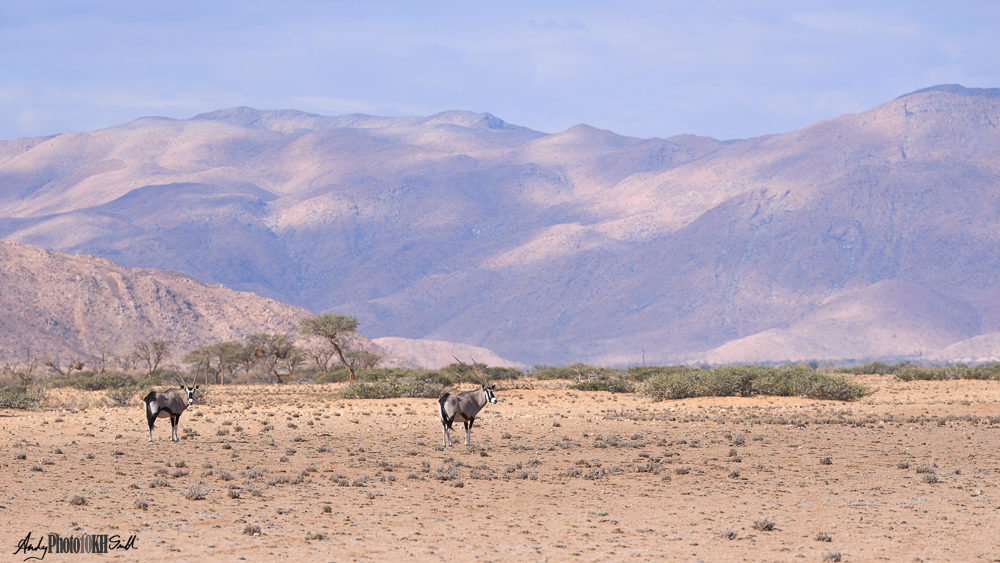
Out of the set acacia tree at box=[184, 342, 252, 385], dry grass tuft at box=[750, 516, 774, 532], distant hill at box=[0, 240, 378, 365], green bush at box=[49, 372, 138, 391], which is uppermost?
distant hill at box=[0, 240, 378, 365]

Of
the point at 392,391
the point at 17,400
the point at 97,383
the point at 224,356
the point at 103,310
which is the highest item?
the point at 103,310

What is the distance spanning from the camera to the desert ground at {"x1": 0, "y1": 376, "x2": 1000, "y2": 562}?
11.8 m

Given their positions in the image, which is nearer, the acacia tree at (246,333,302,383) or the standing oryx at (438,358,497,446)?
the standing oryx at (438,358,497,446)

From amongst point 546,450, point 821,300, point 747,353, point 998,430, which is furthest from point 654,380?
point 821,300

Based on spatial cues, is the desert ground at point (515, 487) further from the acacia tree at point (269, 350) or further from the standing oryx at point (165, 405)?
the acacia tree at point (269, 350)

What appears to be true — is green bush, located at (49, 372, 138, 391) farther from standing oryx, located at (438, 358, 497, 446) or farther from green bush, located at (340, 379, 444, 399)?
standing oryx, located at (438, 358, 497, 446)

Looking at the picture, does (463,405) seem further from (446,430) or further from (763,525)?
(763,525)

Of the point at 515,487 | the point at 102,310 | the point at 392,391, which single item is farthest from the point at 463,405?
the point at 102,310

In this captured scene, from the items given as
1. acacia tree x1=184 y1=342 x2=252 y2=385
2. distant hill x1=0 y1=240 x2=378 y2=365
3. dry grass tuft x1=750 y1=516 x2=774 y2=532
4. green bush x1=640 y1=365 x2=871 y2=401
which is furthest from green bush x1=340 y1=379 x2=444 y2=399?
distant hill x1=0 y1=240 x2=378 y2=365

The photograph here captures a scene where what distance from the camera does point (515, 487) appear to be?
52.5 ft

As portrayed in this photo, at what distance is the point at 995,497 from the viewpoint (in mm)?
15016

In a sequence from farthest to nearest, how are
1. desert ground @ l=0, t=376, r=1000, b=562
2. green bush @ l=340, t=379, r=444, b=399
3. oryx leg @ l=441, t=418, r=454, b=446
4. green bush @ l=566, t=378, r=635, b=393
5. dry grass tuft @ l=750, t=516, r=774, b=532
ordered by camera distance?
green bush @ l=566, t=378, r=635, b=393 → green bush @ l=340, t=379, r=444, b=399 → oryx leg @ l=441, t=418, r=454, b=446 → dry grass tuft @ l=750, t=516, r=774, b=532 → desert ground @ l=0, t=376, r=1000, b=562

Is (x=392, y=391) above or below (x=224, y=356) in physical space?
below

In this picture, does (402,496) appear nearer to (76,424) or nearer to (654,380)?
(76,424)
